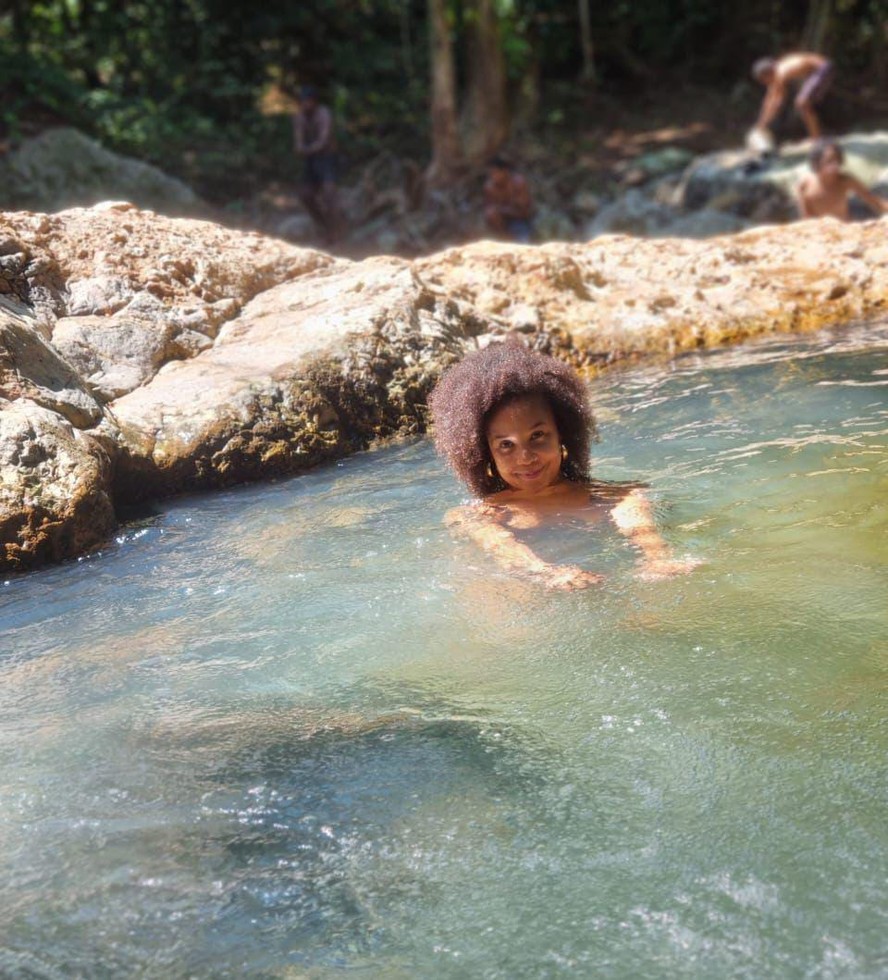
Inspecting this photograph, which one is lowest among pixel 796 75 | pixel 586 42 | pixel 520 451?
pixel 520 451

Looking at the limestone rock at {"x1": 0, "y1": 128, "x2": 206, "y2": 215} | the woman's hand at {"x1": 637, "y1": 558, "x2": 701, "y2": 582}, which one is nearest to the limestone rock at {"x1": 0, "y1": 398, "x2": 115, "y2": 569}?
the woman's hand at {"x1": 637, "y1": 558, "x2": 701, "y2": 582}

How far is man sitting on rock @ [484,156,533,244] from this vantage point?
44.3 ft

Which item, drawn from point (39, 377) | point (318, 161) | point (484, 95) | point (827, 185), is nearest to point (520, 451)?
point (39, 377)

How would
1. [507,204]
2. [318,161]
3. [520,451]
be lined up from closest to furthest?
[520,451], [507,204], [318,161]

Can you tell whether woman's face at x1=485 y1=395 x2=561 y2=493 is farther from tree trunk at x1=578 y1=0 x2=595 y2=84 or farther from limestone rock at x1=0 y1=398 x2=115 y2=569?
tree trunk at x1=578 y1=0 x2=595 y2=84

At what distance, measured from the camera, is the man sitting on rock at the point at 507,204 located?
13.5 m

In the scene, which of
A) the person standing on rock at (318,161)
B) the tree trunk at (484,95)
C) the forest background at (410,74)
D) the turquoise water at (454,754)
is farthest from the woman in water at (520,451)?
the tree trunk at (484,95)

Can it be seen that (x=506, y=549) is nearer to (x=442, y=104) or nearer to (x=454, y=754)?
(x=454, y=754)

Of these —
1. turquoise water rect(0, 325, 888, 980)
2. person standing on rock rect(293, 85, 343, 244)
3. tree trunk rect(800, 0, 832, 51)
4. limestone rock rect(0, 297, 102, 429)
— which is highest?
tree trunk rect(800, 0, 832, 51)

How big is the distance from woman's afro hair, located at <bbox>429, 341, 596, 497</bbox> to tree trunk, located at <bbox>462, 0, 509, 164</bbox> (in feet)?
42.8

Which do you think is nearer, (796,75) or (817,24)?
(796,75)

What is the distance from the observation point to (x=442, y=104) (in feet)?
53.5

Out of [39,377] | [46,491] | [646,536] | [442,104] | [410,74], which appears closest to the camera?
[646,536]

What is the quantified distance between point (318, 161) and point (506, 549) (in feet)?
38.0
